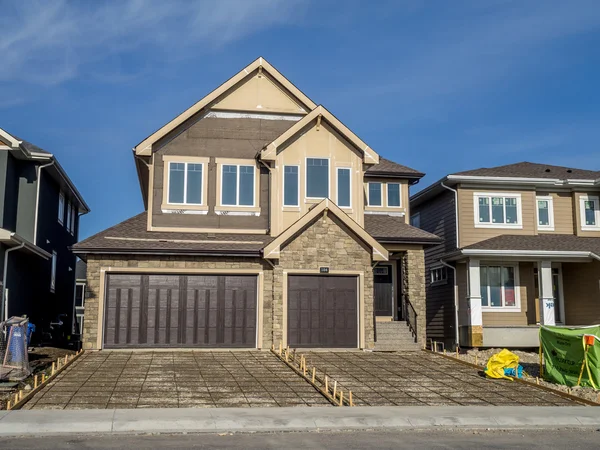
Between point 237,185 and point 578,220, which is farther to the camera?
point 578,220

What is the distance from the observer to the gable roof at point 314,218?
71.6 ft

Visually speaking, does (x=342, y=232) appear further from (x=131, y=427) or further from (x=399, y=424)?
(x=131, y=427)

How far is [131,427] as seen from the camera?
11.8 m

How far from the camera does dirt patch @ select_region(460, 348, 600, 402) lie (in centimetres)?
1652

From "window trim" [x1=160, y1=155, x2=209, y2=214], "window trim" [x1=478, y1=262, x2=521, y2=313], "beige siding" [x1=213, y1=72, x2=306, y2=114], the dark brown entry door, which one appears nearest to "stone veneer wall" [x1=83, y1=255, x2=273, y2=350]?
"window trim" [x1=160, y1=155, x2=209, y2=214]

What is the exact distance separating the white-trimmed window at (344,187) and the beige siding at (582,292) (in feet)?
33.7

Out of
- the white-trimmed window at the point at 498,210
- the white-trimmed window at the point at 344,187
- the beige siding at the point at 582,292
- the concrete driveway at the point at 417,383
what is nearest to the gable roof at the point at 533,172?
the white-trimmed window at the point at 498,210

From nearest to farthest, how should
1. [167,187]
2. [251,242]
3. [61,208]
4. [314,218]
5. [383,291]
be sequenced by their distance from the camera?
1. [314,218]
2. [251,242]
3. [167,187]
4. [383,291]
5. [61,208]

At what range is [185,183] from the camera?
23.3m

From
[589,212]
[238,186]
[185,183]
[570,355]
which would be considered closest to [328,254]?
[238,186]

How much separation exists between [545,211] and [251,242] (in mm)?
13093

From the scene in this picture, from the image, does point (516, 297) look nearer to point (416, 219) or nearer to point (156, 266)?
point (416, 219)

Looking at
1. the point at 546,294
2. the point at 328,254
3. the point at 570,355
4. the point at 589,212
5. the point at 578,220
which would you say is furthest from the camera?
the point at 589,212

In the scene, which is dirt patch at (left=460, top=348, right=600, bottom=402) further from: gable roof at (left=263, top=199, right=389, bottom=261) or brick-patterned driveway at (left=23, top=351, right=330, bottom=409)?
brick-patterned driveway at (left=23, top=351, right=330, bottom=409)
